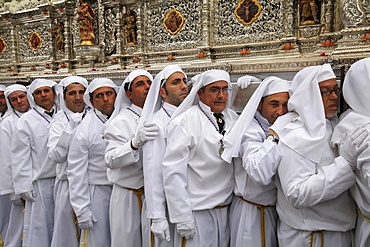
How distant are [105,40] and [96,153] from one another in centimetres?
574

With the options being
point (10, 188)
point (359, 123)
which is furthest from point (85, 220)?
point (359, 123)

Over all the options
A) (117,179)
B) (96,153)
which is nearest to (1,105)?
(96,153)

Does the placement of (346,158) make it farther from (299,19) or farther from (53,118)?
(299,19)

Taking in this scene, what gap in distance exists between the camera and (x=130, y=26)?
8.35m

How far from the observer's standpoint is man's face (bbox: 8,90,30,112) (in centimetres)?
516

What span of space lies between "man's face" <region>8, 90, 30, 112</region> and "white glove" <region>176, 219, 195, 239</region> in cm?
352

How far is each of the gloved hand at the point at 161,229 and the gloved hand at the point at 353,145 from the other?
56.4 inches

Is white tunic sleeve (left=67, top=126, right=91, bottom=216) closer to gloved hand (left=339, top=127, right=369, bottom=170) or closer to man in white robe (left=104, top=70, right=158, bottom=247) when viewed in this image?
man in white robe (left=104, top=70, right=158, bottom=247)

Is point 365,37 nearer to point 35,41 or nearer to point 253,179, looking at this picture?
point 253,179

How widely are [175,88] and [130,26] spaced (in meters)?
5.56

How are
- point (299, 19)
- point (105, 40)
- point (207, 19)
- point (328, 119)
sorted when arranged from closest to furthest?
1. point (328, 119)
2. point (299, 19)
3. point (207, 19)
4. point (105, 40)

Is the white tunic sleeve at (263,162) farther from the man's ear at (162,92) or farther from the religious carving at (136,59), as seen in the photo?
the religious carving at (136,59)

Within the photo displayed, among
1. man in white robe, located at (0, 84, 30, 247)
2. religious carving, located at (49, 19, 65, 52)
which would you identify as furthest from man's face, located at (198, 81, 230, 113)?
religious carving, located at (49, 19, 65, 52)

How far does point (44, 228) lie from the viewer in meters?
4.32
